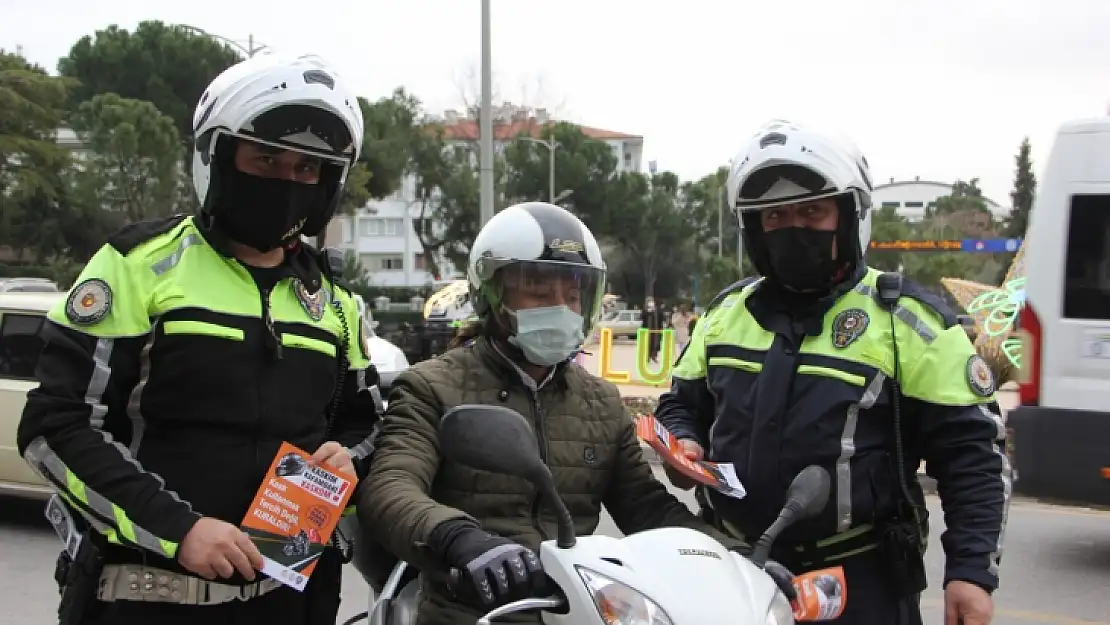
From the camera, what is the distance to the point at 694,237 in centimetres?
6344

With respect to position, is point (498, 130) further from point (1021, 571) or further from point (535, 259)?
point (535, 259)

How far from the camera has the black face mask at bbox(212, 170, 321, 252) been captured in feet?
7.61

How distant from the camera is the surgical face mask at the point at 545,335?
2.46 m

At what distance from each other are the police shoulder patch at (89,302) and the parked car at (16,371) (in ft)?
17.4

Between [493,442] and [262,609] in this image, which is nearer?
[493,442]

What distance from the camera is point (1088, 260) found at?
6.36m

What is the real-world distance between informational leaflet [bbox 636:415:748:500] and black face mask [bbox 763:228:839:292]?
557 mm

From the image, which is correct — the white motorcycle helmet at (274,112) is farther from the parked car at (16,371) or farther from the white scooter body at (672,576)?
the parked car at (16,371)

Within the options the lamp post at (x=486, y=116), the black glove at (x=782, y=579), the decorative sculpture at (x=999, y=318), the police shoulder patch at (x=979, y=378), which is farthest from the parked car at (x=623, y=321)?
the black glove at (x=782, y=579)

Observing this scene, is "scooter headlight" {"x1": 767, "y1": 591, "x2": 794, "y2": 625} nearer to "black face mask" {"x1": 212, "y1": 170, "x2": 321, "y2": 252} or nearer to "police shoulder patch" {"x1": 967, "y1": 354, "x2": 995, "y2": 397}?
"police shoulder patch" {"x1": 967, "y1": 354, "x2": 995, "y2": 397}

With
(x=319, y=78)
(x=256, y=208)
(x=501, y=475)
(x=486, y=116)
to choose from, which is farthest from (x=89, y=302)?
(x=486, y=116)

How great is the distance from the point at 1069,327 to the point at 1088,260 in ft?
1.40

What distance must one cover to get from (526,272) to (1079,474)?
5.02m

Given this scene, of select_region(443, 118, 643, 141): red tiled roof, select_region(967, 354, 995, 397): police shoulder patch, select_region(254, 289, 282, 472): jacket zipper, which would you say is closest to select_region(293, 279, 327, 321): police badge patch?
select_region(254, 289, 282, 472): jacket zipper
